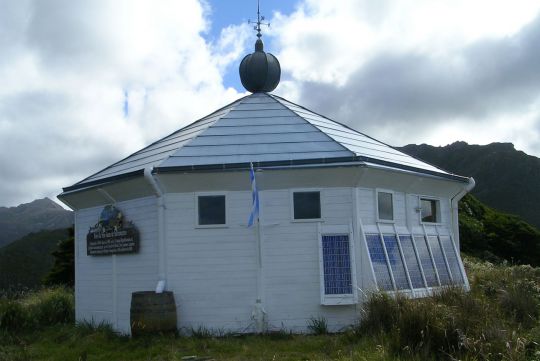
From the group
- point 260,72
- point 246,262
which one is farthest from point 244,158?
point 260,72

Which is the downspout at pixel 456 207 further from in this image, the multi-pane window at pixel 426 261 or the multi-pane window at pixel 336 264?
the multi-pane window at pixel 336 264

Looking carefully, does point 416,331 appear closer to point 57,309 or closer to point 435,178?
point 435,178

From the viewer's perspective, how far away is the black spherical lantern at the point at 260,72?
683 inches

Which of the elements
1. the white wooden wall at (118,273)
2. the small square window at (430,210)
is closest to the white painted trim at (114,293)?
the white wooden wall at (118,273)

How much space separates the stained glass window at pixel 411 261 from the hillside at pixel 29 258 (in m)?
31.5

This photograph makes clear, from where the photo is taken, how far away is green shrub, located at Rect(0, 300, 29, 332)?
49.2 feet

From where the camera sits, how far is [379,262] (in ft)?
43.6

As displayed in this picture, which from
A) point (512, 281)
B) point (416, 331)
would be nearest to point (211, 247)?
point (416, 331)

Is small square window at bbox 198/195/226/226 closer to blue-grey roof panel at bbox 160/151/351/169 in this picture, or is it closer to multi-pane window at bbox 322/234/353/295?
blue-grey roof panel at bbox 160/151/351/169

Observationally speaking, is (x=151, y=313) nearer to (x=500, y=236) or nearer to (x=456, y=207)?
(x=456, y=207)

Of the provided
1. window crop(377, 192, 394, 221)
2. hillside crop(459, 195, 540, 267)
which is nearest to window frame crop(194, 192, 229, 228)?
window crop(377, 192, 394, 221)

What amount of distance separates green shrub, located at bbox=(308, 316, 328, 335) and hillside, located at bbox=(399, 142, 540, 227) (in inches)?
1531

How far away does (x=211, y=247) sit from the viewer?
13.1 meters

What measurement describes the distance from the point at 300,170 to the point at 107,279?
5194mm
